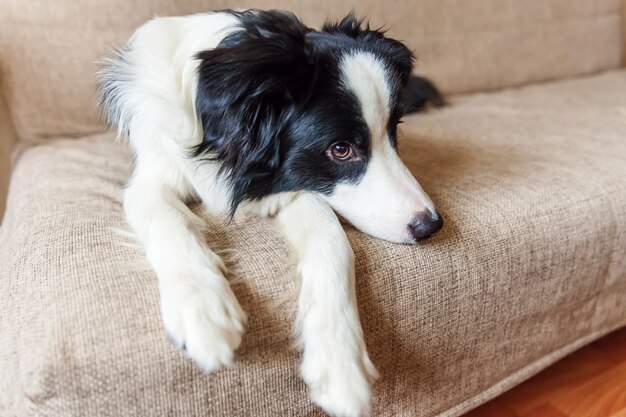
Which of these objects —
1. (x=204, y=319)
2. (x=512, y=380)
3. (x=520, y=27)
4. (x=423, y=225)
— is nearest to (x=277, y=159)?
(x=423, y=225)

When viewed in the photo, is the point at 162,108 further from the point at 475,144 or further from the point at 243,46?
the point at 475,144

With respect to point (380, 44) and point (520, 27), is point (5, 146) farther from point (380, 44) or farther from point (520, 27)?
point (520, 27)

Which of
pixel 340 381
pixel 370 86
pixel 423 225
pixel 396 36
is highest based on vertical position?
pixel 370 86

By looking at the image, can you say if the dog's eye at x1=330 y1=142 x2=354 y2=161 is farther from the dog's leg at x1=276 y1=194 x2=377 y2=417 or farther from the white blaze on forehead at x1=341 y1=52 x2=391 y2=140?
the dog's leg at x1=276 y1=194 x2=377 y2=417

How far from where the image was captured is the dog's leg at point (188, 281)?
0.90m

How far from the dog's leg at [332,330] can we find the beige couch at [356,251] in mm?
41

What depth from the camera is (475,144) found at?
1.85 metres

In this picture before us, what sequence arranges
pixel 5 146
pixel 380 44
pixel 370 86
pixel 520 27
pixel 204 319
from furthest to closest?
pixel 520 27
pixel 5 146
pixel 380 44
pixel 370 86
pixel 204 319

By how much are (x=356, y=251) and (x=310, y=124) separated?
0.91ft

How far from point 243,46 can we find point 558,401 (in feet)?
4.21

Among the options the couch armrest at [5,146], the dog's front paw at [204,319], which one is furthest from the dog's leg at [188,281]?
the couch armrest at [5,146]

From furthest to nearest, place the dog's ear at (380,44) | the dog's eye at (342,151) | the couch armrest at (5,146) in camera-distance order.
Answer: the couch armrest at (5,146) < the dog's ear at (380,44) < the dog's eye at (342,151)

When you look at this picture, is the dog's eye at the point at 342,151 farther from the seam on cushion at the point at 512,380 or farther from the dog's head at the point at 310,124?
the seam on cushion at the point at 512,380

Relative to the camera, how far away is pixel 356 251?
1.16m
